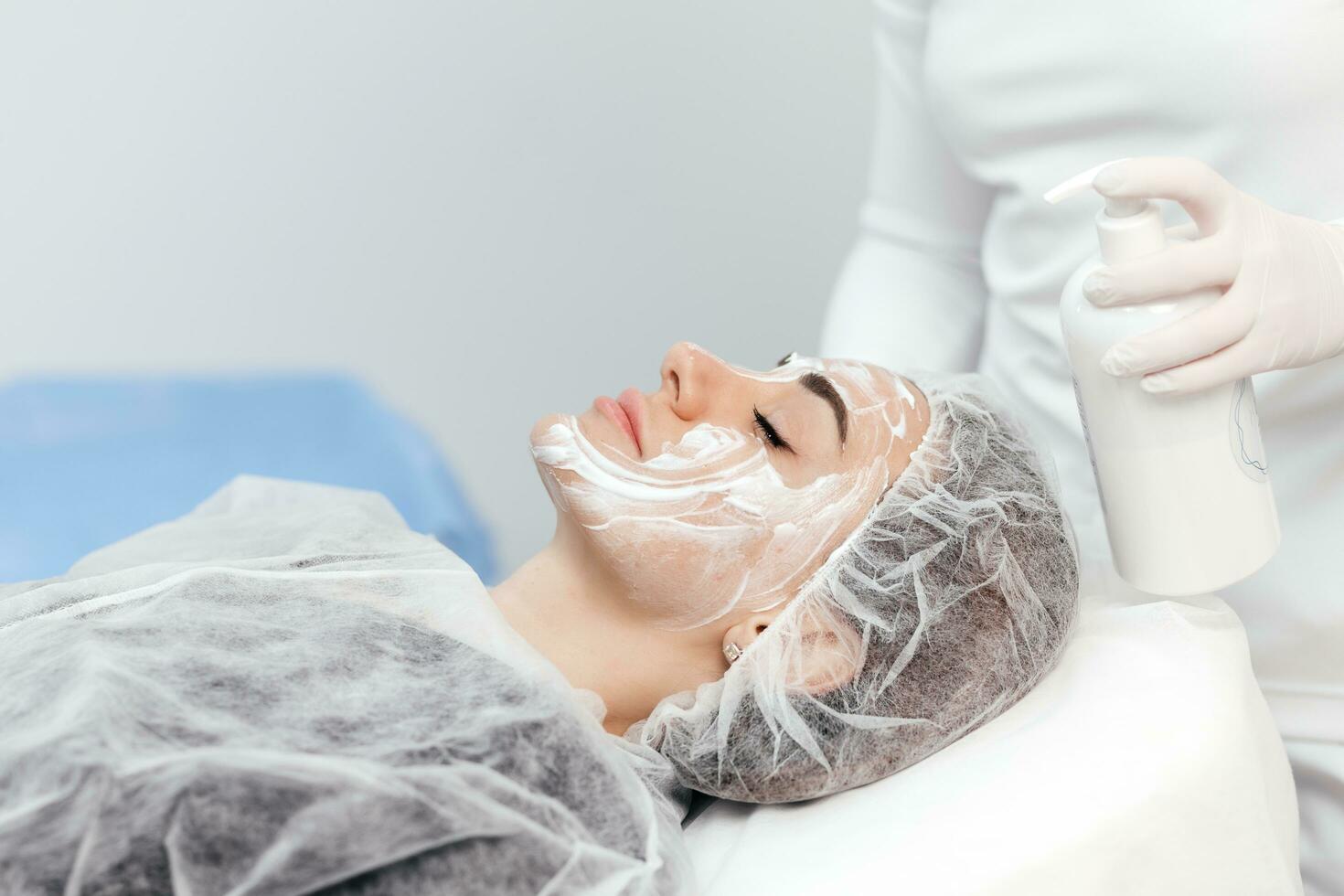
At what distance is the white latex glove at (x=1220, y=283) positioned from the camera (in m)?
0.88

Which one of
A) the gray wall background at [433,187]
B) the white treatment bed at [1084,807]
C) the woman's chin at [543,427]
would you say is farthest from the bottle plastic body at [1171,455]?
A: the gray wall background at [433,187]

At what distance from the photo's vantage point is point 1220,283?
0.93 meters

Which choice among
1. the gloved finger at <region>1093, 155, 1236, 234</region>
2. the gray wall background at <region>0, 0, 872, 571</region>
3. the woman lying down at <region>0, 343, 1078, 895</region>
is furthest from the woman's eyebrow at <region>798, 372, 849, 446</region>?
the gray wall background at <region>0, 0, 872, 571</region>

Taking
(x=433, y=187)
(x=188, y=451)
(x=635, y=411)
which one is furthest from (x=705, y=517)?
(x=188, y=451)

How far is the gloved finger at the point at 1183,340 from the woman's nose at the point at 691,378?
410 millimetres

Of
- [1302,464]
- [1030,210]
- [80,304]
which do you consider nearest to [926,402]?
[1030,210]

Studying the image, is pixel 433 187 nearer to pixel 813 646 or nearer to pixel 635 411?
pixel 635 411

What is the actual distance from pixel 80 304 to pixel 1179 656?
178cm

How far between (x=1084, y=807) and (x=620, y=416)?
0.58 meters

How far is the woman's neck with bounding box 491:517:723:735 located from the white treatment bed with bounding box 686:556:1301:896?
0.48ft

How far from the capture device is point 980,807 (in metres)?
0.97

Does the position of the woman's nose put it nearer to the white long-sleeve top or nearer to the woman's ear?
the woman's ear

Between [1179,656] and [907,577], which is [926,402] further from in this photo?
[1179,656]

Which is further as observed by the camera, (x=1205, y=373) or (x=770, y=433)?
(x=770, y=433)
